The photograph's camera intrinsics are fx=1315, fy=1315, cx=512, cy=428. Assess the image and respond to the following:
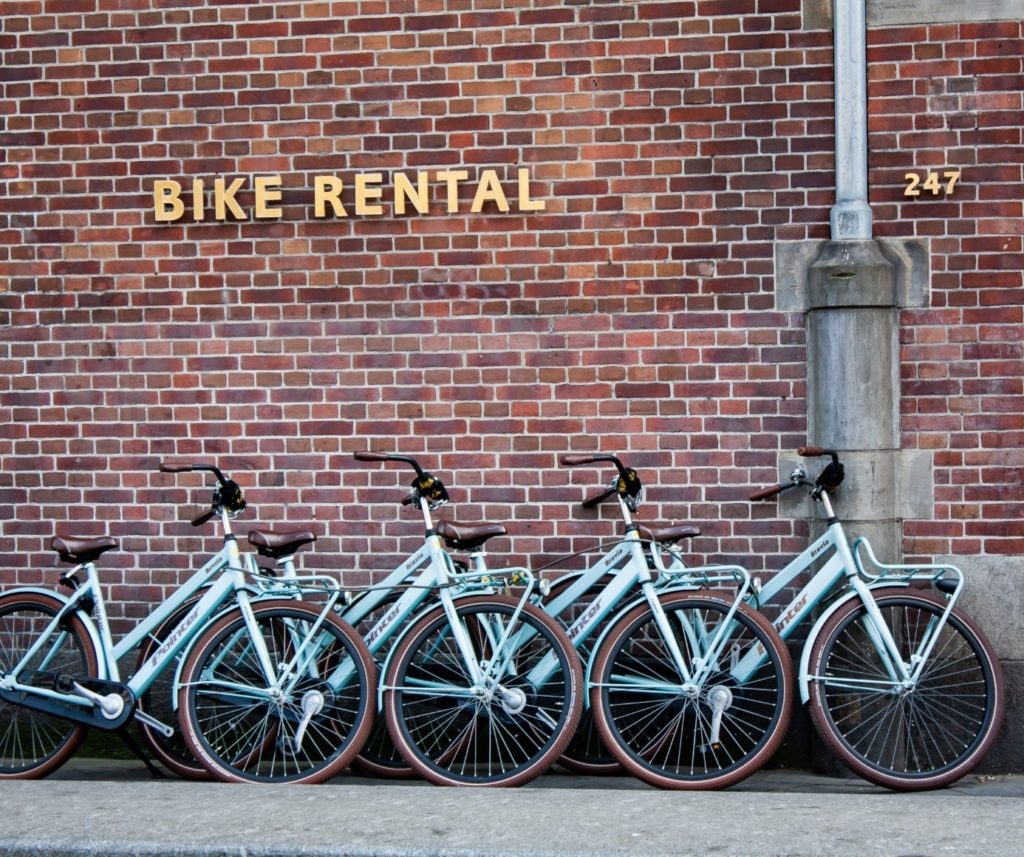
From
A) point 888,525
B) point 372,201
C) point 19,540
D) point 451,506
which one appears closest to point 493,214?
point 372,201

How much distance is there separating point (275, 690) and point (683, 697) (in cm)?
163

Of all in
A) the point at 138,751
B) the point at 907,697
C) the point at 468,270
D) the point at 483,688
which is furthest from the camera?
the point at 468,270

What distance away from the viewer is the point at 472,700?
5.23 metres

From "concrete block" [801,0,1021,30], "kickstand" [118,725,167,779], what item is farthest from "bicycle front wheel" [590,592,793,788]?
"concrete block" [801,0,1021,30]

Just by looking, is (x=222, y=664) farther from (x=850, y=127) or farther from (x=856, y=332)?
(x=850, y=127)

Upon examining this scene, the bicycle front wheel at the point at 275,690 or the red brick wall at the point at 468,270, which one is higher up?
the red brick wall at the point at 468,270

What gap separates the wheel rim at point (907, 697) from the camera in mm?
5387

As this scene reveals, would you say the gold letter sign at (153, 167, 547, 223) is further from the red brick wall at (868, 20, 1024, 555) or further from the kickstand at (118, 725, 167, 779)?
the kickstand at (118, 725, 167, 779)

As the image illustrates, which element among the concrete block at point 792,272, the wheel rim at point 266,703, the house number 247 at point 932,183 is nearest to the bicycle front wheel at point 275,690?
the wheel rim at point 266,703

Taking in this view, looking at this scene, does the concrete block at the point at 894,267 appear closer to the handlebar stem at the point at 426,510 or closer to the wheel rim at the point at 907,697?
the wheel rim at the point at 907,697

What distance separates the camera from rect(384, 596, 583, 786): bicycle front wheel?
5102 millimetres

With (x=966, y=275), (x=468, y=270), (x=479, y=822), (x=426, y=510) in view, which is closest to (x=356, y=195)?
(x=468, y=270)

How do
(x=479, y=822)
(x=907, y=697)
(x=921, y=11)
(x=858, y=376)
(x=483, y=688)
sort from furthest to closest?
(x=921, y=11) < (x=858, y=376) < (x=907, y=697) < (x=483, y=688) < (x=479, y=822)

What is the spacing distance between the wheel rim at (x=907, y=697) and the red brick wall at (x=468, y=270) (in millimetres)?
513
